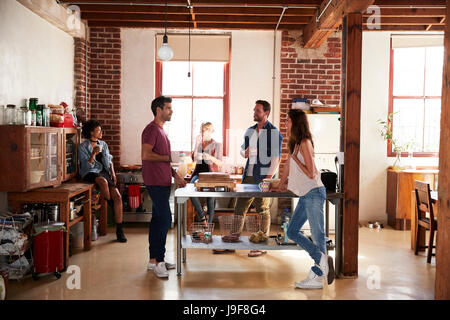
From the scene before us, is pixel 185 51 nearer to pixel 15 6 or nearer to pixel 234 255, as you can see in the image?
pixel 15 6

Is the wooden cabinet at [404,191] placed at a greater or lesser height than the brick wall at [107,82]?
lesser

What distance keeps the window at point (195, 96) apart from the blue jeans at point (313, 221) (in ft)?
12.7

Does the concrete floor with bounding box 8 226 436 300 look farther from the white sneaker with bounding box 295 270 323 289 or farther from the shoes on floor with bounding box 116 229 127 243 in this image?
the shoes on floor with bounding box 116 229 127 243

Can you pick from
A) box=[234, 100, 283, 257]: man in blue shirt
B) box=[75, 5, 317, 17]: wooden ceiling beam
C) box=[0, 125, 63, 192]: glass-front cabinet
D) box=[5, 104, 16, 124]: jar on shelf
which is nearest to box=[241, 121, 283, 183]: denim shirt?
box=[234, 100, 283, 257]: man in blue shirt

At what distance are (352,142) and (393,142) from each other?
11.6 feet

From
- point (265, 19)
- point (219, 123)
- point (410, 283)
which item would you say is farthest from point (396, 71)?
point (410, 283)

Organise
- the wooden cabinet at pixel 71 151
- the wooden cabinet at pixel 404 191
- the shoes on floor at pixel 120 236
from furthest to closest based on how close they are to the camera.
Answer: the wooden cabinet at pixel 404 191 → the shoes on floor at pixel 120 236 → the wooden cabinet at pixel 71 151

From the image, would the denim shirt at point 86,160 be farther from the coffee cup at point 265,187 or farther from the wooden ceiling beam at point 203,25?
the coffee cup at point 265,187

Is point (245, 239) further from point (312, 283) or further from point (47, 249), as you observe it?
point (47, 249)

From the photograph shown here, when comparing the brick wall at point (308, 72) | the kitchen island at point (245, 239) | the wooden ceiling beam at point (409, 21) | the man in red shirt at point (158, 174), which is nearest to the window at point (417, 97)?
the wooden ceiling beam at point (409, 21)

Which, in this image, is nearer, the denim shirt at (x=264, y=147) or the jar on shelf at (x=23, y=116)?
the jar on shelf at (x=23, y=116)

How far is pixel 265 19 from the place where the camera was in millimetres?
7496

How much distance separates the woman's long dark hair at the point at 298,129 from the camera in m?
4.43
